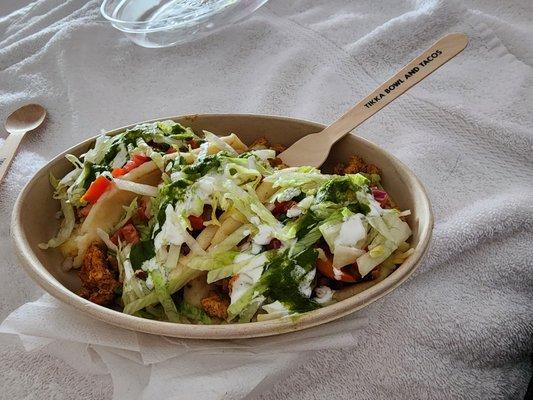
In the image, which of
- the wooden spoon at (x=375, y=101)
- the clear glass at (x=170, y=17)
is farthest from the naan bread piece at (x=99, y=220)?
the clear glass at (x=170, y=17)

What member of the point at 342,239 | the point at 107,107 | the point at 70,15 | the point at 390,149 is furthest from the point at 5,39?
the point at 342,239

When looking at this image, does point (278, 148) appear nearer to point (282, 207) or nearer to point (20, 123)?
point (282, 207)

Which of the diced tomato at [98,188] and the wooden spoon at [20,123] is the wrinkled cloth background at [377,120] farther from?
the diced tomato at [98,188]

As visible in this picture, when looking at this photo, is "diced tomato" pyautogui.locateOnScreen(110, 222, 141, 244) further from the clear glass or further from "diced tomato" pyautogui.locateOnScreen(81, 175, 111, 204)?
the clear glass

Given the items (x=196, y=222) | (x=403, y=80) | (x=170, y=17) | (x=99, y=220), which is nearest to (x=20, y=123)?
(x=170, y=17)

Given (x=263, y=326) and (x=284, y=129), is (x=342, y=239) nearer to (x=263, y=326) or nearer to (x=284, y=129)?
(x=263, y=326)

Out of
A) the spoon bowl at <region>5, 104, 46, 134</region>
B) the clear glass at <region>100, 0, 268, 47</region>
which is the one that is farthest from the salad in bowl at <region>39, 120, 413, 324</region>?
the clear glass at <region>100, 0, 268, 47</region>
